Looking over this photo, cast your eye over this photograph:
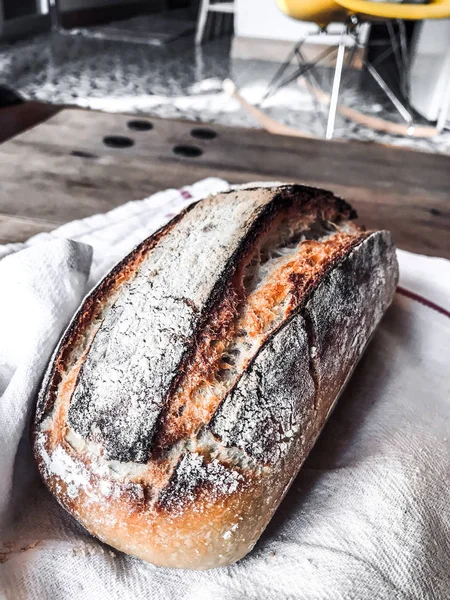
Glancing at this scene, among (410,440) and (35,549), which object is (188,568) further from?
(410,440)

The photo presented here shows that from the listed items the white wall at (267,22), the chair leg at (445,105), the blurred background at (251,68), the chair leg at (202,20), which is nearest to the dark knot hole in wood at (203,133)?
the blurred background at (251,68)

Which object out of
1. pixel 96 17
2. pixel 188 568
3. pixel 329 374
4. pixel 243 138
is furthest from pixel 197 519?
pixel 96 17

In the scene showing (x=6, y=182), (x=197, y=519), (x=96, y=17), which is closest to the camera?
(x=197, y=519)

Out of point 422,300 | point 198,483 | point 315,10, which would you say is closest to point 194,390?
point 198,483

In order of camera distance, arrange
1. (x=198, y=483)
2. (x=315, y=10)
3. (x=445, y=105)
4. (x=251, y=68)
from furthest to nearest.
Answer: (x=251, y=68), (x=445, y=105), (x=315, y=10), (x=198, y=483)

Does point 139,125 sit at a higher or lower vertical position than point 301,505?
higher

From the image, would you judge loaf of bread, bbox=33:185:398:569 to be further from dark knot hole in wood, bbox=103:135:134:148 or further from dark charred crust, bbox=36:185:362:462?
dark knot hole in wood, bbox=103:135:134:148

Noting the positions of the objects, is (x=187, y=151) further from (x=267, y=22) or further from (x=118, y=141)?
(x=267, y=22)
